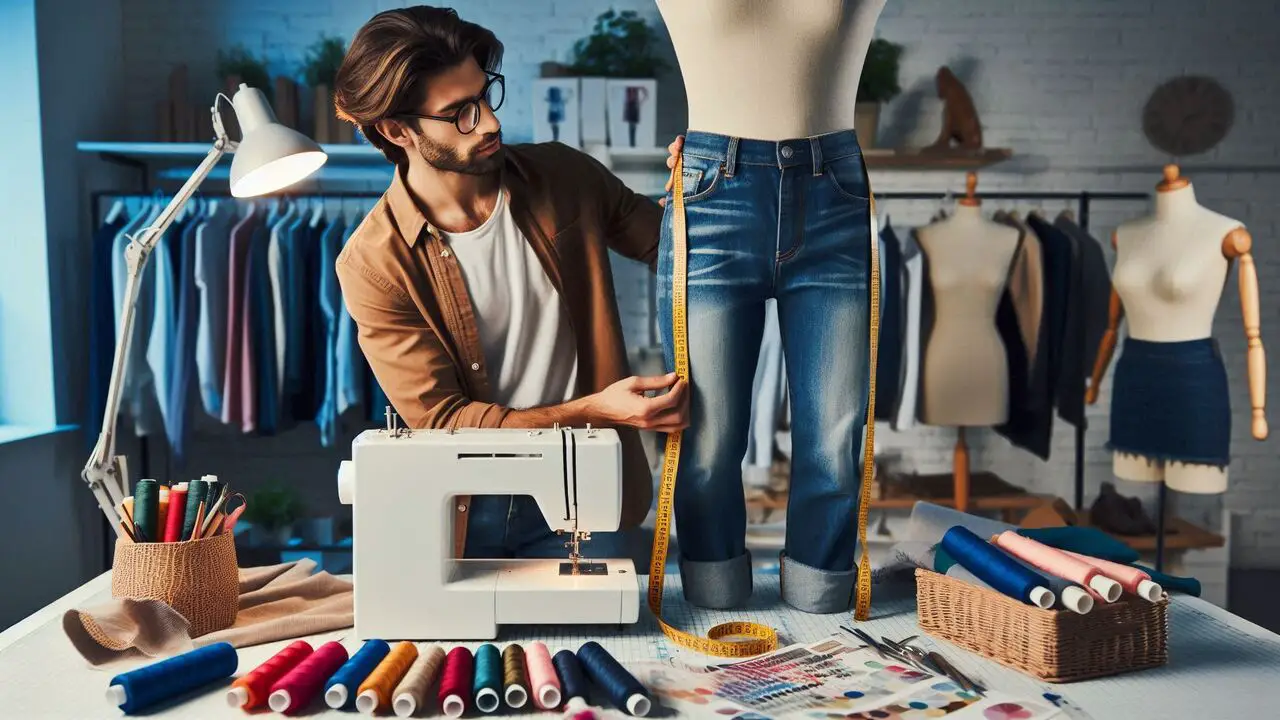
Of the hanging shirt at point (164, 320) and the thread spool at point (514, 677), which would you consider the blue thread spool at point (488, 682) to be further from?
the hanging shirt at point (164, 320)

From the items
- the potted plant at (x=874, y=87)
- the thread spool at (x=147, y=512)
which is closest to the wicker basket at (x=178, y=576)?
the thread spool at (x=147, y=512)

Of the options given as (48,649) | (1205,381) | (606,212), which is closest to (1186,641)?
(606,212)

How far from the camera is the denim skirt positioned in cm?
353

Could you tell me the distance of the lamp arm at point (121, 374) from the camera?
1807 mm

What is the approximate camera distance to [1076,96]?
16.4 feet

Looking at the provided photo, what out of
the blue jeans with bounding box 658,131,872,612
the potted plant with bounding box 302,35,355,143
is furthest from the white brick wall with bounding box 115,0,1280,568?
the blue jeans with bounding box 658,131,872,612

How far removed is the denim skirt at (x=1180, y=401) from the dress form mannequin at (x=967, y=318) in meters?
0.50

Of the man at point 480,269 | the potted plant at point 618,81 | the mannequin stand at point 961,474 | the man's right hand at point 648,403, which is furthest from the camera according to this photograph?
the potted plant at point 618,81

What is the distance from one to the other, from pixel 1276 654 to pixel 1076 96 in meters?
4.10

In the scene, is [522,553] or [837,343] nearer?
[837,343]

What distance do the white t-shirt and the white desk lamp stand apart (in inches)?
12.3

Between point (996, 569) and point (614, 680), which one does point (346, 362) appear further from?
point (996, 569)

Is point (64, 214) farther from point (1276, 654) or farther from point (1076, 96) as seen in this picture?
point (1076, 96)

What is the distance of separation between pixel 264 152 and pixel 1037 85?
4298 mm
